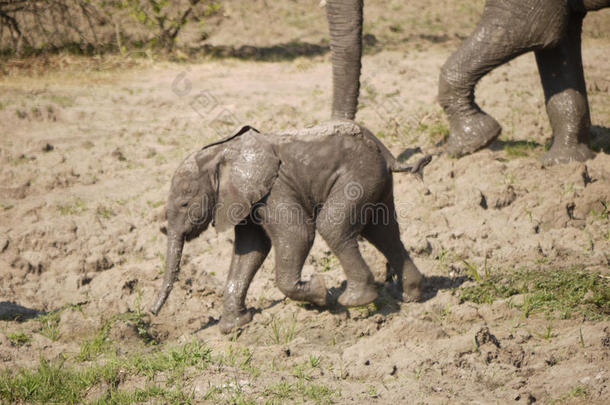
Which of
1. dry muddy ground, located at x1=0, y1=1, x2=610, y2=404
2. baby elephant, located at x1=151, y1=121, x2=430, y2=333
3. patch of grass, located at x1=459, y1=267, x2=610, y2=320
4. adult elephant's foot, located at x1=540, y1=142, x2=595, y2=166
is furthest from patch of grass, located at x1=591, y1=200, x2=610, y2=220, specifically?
baby elephant, located at x1=151, y1=121, x2=430, y2=333

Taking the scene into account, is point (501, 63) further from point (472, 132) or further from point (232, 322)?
Answer: point (232, 322)

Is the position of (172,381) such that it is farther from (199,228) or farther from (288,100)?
(288,100)

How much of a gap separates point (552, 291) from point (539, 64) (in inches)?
141

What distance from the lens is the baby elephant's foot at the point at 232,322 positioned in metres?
5.04

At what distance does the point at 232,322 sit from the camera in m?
5.05

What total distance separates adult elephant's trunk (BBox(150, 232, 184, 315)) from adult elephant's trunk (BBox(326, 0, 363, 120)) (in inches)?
119

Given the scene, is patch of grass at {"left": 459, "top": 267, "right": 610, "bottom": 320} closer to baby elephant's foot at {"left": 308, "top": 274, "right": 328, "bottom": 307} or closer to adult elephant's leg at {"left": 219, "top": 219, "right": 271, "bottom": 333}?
baby elephant's foot at {"left": 308, "top": 274, "right": 328, "bottom": 307}

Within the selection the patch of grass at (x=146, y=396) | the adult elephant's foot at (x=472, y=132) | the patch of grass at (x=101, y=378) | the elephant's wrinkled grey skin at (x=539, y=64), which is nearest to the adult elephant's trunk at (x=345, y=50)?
the elephant's wrinkled grey skin at (x=539, y=64)

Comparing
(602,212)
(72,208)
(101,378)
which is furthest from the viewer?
(72,208)

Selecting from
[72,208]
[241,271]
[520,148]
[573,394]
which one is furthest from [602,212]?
[72,208]

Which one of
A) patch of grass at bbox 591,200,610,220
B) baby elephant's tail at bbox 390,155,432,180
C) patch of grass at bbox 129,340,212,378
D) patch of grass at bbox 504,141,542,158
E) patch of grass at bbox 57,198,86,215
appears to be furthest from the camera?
patch of grass at bbox 504,141,542,158

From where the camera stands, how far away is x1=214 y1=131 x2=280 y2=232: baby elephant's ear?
4.69 m

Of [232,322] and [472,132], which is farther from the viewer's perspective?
[472,132]

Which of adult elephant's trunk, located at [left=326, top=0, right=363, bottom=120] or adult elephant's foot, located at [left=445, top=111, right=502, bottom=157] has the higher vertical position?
adult elephant's trunk, located at [left=326, top=0, right=363, bottom=120]
